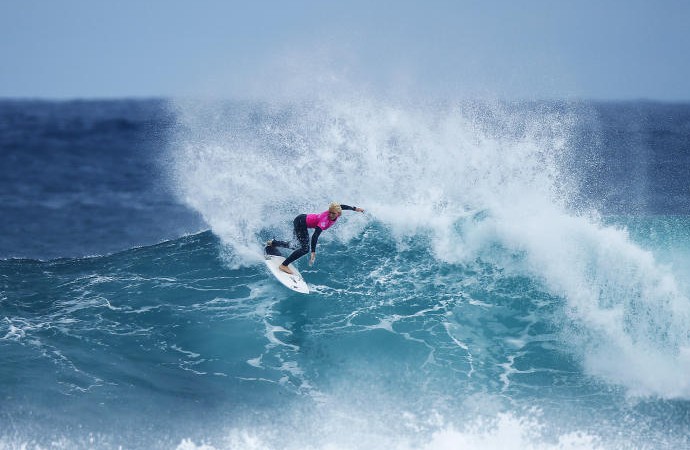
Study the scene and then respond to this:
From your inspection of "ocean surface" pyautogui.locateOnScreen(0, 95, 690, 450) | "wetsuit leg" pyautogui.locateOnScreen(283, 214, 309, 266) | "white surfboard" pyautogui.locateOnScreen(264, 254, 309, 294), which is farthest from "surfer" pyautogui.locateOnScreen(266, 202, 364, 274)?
"ocean surface" pyautogui.locateOnScreen(0, 95, 690, 450)

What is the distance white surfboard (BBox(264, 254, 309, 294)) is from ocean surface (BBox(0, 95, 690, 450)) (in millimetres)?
393

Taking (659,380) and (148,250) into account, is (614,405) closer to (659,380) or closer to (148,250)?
(659,380)

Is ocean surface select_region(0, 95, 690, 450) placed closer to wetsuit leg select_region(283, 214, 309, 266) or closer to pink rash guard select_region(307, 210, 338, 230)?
wetsuit leg select_region(283, 214, 309, 266)

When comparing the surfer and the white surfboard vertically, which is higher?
the surfer

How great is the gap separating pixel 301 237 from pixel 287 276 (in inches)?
44.9

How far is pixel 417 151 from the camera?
68.9ft

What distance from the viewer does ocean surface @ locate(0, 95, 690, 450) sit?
36.4 ft

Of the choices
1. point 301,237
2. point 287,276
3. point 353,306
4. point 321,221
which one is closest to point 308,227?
point 301,237

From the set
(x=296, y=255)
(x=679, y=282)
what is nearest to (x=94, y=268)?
(x=296, y=255)

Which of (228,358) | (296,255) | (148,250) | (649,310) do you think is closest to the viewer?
(228,358)

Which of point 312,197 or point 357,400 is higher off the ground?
point 312,197

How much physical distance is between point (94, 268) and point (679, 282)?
15.9m

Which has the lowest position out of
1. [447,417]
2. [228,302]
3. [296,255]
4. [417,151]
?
[447,417]

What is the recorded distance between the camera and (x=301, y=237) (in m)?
15.1
